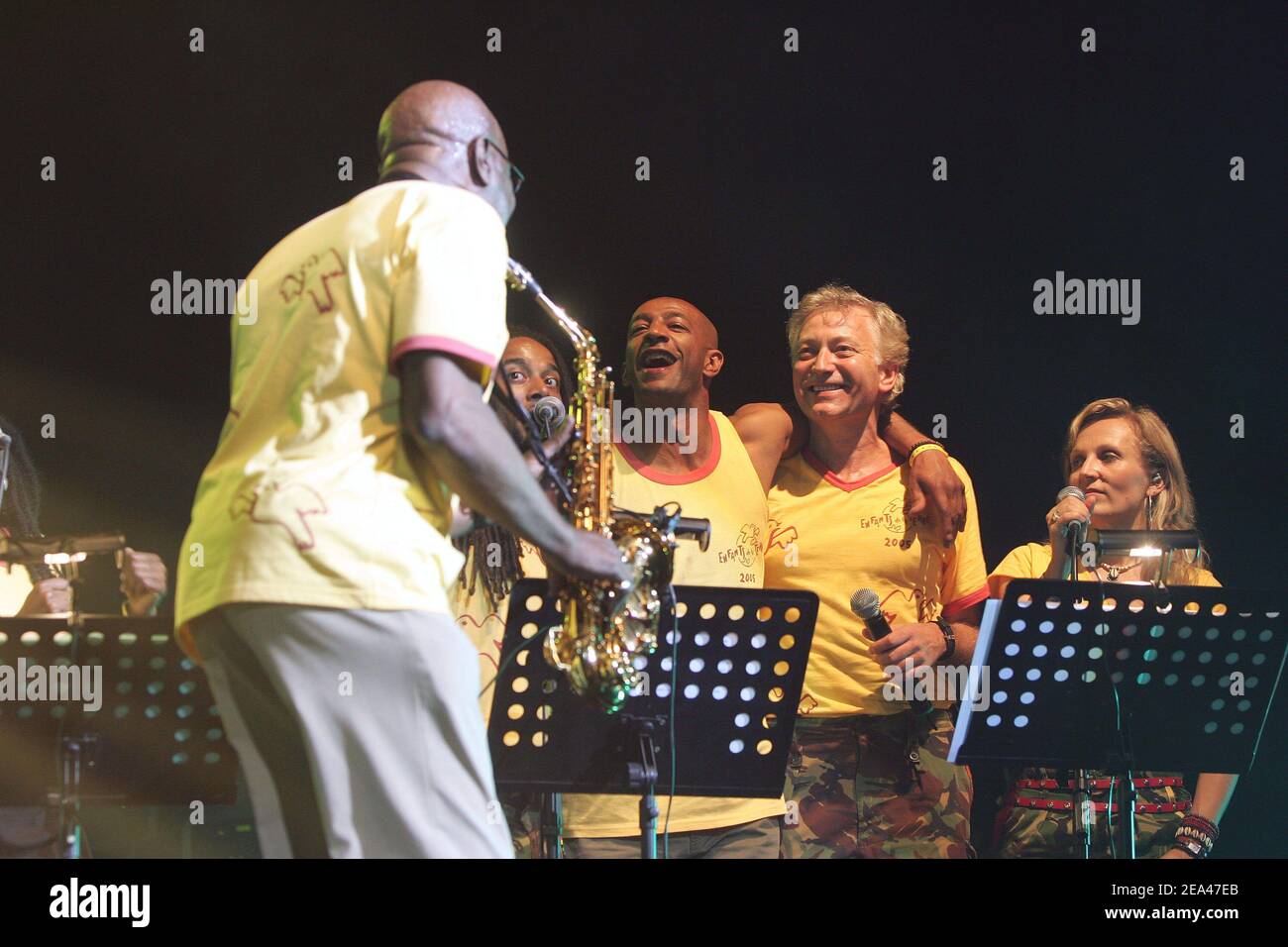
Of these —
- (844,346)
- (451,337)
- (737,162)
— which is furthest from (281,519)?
(737,162)

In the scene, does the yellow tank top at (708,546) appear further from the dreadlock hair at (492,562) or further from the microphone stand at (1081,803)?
the microphone stand at (1081,803)

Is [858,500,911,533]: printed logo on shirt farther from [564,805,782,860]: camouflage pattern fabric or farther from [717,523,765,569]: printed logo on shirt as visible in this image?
[564,805,782,860]: camouflage pattern fabric

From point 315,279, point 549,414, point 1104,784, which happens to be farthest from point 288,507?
point 1104,784

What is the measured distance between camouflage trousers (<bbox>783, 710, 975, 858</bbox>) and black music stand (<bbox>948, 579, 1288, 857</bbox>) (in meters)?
0.58

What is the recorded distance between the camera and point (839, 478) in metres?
4.62

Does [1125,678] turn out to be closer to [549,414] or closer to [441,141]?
[549,414]

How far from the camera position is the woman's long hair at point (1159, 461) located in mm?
4852

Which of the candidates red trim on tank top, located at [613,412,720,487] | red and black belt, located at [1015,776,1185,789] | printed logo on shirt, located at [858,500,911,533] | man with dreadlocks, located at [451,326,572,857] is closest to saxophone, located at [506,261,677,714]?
man with dreadlocks, located at [451,326,572,857]

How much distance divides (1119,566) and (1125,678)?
3.86ft

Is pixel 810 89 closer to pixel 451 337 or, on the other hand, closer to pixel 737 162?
pixel 737 162

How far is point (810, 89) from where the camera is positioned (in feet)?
18.2

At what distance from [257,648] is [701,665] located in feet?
4.47

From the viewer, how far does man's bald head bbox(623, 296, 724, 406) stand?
4465 mm

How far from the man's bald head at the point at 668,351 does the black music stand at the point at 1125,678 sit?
135 centimetres
